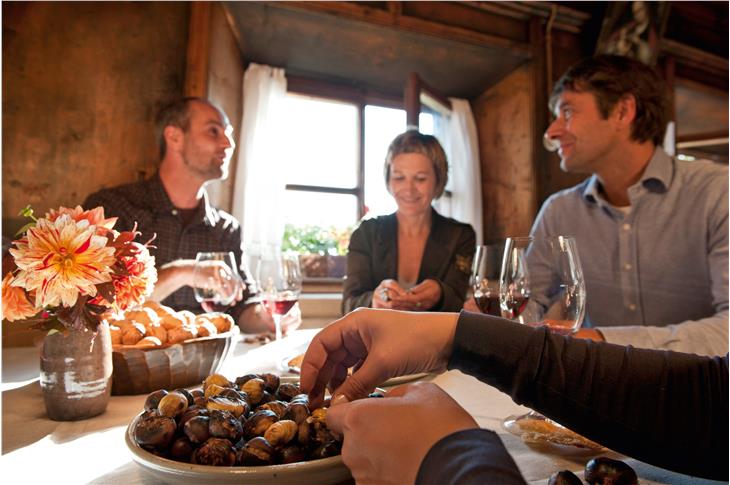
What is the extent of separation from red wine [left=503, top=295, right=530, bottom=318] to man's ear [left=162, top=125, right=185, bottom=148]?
72.5 inches

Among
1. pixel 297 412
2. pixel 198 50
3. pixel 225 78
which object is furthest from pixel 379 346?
pixel 225 78

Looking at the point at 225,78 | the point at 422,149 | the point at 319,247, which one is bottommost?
the point at 319,247

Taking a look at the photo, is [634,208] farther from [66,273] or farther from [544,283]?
[66,273]

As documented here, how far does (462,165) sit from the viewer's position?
11.5 ft

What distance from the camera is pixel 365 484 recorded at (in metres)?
0.40

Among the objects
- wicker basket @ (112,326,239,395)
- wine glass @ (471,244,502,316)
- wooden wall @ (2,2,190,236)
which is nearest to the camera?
wicker basket @ (112,326,239,395)

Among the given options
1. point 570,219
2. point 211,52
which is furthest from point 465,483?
point 211,52

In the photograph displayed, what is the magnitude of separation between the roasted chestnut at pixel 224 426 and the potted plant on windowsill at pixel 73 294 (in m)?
0.31

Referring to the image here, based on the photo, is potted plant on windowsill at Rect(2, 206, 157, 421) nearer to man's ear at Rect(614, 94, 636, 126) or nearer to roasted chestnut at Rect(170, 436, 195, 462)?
roasted chestnut at Rect(170, 436, 195, 462)

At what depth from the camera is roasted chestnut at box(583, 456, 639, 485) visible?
42 centimetres

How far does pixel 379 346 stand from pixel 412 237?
155 cm

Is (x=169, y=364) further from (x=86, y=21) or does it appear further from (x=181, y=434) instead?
(x=86, y=21)

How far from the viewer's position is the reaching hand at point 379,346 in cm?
52

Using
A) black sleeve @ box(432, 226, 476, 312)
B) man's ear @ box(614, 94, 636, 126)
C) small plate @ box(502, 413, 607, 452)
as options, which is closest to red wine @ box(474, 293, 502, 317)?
small plate @ box(502, 413, 607, 452)
